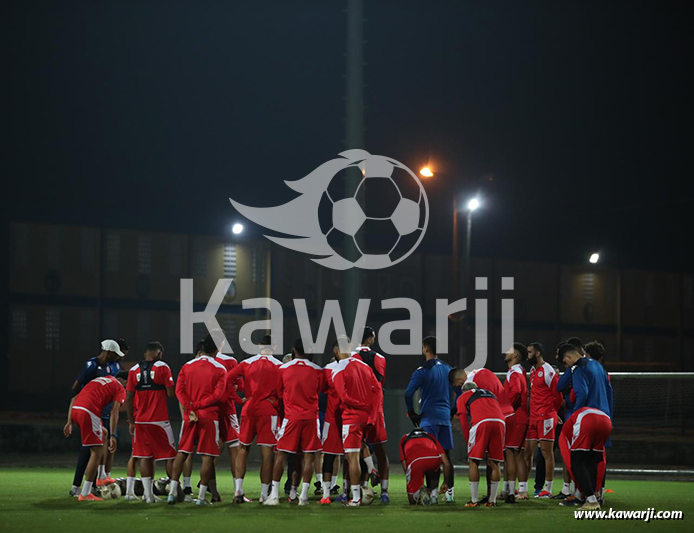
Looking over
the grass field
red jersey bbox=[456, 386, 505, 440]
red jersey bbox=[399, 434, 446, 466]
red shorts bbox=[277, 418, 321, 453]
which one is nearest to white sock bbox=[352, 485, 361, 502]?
the grass field

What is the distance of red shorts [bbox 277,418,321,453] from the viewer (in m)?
12.8

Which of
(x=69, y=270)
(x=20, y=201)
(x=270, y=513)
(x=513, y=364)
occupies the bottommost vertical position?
(x=270, y=513)

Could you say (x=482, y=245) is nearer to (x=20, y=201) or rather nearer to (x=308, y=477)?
(x=20, y=201)

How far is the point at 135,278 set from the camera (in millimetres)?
52344

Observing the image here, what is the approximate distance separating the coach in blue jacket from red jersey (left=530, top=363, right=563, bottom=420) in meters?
1.62

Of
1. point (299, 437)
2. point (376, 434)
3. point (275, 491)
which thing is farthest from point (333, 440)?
point (275, 491)

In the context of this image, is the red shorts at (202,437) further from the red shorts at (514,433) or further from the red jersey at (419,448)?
the red shorts at (514,433)

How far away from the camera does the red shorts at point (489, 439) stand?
1269 centimetres

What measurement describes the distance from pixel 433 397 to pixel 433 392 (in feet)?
0.26

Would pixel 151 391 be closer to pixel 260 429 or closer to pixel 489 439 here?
pixel 260 429

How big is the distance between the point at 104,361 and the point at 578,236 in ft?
169

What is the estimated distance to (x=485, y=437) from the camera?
12703 mm

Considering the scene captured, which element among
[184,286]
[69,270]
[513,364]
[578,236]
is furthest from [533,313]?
[513,364]

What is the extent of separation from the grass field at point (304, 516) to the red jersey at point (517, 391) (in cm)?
134
